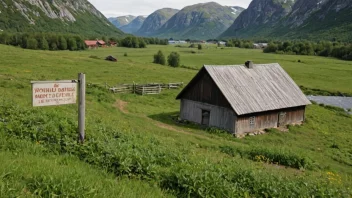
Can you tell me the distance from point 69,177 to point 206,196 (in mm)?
2749

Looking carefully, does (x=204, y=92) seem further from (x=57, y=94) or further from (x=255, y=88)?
(x=57, y=94)

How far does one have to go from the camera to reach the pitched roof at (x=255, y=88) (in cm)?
3005

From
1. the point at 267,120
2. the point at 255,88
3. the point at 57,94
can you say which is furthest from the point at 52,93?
the point at 267,120

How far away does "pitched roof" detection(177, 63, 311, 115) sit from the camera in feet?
98.6

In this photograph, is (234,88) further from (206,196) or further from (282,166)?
(206,196)

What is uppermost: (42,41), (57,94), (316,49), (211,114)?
(316,49)

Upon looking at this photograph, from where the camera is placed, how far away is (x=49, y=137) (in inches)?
369

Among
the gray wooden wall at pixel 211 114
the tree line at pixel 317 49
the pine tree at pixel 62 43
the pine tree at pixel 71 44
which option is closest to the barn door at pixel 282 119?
the gray wooden wall at pixel 211 114

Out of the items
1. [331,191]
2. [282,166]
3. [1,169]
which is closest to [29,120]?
[1,169]

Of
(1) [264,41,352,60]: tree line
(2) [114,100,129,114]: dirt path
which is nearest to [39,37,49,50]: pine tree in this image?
(2) [114,100,129,114]: dirt path

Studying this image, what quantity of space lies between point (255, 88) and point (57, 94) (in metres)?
25.9

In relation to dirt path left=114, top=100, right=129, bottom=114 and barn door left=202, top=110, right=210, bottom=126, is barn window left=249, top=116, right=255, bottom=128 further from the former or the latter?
dirt path left=114, top=100, right=129, bottom=114

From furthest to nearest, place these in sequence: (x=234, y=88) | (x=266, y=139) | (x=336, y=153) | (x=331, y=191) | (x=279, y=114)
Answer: (x=279, y=114)
(x=234, y=88)
(x=266, y=139)
(x=336, y=153)
(x=331, y=191)

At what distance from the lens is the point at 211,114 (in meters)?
31.1
